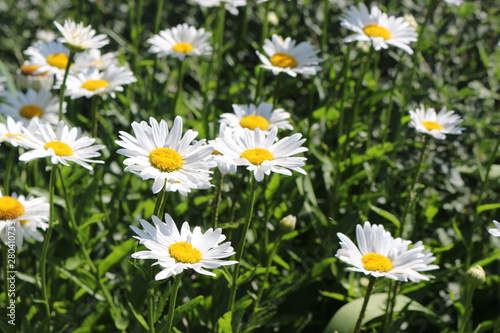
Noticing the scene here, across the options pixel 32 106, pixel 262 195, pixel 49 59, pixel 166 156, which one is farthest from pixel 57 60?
pixel 166 156

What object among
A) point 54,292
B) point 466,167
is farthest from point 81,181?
point 466,167

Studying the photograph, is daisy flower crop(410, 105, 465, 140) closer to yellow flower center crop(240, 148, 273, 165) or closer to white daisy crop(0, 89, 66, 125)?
yellow flower center crop(240, 148, 273, 165)

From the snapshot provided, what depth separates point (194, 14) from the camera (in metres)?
3.74

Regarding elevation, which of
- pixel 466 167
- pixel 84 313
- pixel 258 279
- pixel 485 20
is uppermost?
pixel 485 20

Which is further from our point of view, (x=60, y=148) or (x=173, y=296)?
(x=60, y=148)

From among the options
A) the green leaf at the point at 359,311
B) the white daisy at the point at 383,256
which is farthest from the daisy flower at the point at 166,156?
the green leaf at the point at 359,311

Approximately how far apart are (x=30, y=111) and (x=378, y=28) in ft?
4.34

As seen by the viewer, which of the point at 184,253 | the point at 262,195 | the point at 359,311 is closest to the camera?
the point at 184,253

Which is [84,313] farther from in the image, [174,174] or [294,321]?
[174,174]

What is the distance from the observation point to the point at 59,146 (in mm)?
1790

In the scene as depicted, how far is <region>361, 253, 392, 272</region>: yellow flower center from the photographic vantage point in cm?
173

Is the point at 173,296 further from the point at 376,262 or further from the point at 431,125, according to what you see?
the point at 431,125

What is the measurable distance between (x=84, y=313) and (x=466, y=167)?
156 cm

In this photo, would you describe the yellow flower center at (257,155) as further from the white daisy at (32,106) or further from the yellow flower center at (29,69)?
the yellow flower center at (29,69)
